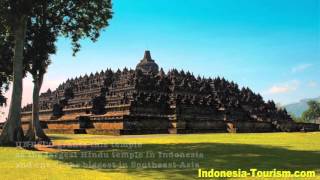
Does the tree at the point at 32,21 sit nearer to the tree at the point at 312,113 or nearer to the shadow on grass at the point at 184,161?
the shadow on grass at the point at 184,161

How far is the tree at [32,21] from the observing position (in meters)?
25.6

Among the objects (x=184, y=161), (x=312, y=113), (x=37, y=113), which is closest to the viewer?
(x=184, y=161)

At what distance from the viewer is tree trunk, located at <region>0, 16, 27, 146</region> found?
84.1ft

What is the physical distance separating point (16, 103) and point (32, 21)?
6.73 metres

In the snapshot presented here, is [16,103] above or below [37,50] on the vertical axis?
below

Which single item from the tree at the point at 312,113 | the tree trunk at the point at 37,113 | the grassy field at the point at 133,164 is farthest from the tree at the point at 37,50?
the tree at the point at 312,113

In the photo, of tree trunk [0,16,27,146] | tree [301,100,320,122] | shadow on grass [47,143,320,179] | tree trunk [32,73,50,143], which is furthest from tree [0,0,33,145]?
tree [301,100,320,122]

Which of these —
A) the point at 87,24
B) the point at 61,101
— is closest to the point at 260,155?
the point at 87,24

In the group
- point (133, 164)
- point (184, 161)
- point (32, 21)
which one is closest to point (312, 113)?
point (32, 21)

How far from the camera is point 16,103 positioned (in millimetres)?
26234

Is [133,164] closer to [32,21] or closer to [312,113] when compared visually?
[32,21]

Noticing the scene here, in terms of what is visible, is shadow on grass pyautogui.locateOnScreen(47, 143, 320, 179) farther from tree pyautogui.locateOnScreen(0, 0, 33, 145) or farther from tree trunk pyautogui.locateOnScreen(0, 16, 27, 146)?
tree pyautogui.locateOnScreen(0, 0, 33, 145)

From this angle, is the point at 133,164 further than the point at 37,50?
No

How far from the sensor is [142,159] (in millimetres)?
16312
